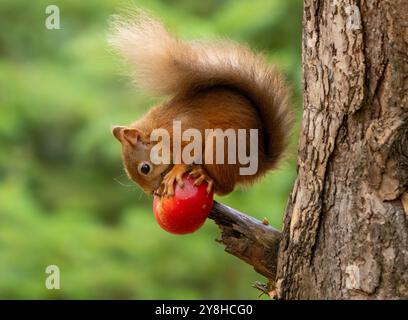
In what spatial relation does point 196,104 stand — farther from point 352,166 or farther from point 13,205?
point 13,205

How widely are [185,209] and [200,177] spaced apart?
12 cm

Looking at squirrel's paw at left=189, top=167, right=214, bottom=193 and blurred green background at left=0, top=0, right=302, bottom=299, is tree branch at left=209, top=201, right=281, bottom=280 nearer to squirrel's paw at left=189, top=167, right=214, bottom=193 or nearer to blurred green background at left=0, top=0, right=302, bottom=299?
squirrel's paw at left=189, top=167, right=214, bottom=193

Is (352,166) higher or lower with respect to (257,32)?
lower

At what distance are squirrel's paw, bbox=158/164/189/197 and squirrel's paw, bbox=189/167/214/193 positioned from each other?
0.07 ft

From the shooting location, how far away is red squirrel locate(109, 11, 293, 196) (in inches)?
98.6

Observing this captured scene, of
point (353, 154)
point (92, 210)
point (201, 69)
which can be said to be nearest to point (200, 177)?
point (201, 69)

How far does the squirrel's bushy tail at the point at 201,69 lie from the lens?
2.52m

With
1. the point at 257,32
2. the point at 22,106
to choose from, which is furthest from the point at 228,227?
the point at 22,106

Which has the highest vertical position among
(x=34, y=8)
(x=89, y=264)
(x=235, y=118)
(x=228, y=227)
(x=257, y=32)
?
(x=34, y=8)

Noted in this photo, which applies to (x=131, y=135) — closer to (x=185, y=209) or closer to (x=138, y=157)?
(x=138, y=157)

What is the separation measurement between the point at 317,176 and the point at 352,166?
0.10 meters

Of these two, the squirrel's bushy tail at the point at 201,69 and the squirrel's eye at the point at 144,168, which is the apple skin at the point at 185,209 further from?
the squirrel's bushy tail at the point at 201,69

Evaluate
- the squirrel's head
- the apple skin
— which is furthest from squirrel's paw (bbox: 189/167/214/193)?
the squirrel's head
